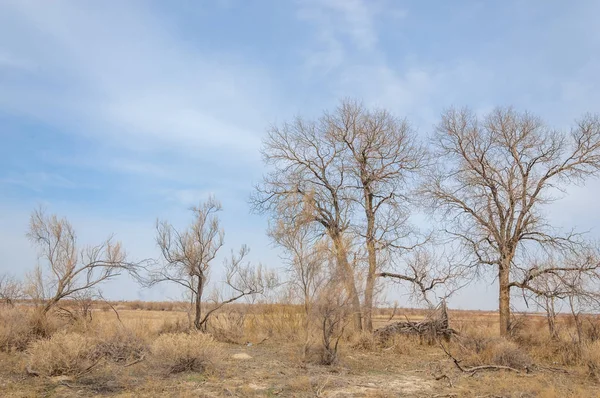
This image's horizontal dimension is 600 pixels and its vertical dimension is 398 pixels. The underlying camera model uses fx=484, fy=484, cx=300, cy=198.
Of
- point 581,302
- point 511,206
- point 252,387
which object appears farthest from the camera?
point 511,206

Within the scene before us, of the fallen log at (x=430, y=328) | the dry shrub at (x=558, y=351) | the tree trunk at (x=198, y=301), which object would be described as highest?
the tree trunk at (x=198, y=301)

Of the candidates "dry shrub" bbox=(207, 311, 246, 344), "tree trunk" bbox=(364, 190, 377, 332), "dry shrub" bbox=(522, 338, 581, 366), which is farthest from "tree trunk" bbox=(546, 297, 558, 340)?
"dry shrub" bbox=(207, 311, 246, 344)

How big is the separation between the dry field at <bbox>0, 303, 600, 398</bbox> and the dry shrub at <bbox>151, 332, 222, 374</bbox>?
0.09ft

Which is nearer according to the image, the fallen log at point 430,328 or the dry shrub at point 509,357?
the dry shrub at point 509,357

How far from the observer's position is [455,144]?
22453 mm

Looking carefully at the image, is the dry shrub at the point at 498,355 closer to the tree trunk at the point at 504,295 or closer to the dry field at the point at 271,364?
the dry field at the point at 271,364

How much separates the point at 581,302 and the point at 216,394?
14.6 meters

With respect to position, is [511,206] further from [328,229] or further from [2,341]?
[2,341]

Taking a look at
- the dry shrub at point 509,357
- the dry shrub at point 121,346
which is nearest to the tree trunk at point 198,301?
the dry shrub at point 121,346

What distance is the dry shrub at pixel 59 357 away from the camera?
→ 11.3m

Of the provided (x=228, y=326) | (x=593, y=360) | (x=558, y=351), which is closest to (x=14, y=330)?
(x=228, y=326)

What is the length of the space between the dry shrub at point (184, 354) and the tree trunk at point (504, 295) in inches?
519

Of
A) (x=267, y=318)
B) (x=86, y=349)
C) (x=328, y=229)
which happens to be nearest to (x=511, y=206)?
(x=328, y=229)

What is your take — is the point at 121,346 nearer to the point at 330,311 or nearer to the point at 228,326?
the point at 330,311
